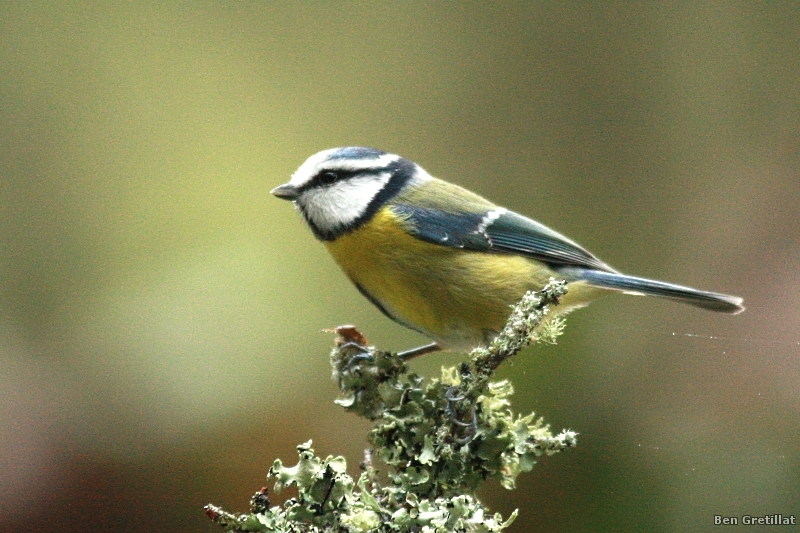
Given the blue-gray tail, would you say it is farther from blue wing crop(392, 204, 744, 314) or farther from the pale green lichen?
the pale green lichen

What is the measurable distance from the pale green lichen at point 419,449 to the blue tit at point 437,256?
15 cm

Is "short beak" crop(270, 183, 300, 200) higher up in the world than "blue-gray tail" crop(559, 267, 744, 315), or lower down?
higher up

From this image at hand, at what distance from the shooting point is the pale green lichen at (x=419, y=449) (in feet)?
2.14

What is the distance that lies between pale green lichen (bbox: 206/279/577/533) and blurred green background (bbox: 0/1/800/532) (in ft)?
1.42

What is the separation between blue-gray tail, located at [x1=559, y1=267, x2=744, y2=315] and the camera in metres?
0.99

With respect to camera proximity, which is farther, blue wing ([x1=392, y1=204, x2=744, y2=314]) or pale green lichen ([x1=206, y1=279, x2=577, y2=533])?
blue wing ([x1=392, y1=204, x2=744, y2=314])

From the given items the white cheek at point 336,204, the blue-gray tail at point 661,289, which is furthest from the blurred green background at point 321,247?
the white cheek at point 336,204

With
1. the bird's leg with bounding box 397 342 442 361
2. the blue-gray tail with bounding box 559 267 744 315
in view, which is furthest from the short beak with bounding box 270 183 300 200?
the blue-gray tail with bounding box 559 267 744 315

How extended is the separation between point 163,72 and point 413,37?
537 millimetres

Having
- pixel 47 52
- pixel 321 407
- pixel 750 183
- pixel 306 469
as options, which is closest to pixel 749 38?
pixel 750 183

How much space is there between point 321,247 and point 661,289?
67 cm

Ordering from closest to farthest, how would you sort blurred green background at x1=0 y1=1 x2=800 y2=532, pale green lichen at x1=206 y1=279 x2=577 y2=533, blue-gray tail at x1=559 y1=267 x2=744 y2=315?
1. pale green lichen at x1=206 y1=279 x2=577 y2=533
2. blue-gray tail at x1=559 y1=267 x2=744 y2=315
3. blurred green background at x1=0 y1=1 x2=800 y2=532

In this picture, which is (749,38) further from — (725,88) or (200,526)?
(200,526)

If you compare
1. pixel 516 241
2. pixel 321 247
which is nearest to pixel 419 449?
pixel 516 241
